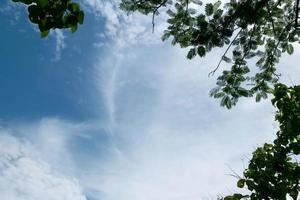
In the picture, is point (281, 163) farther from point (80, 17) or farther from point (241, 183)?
point (80, 17)

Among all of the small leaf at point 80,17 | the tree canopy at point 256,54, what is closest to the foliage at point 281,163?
the tree canopy at point 256,54

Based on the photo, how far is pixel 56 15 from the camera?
129 inches

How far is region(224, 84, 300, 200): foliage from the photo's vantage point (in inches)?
280

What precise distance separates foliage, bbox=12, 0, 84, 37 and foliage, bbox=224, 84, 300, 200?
508 centimetres

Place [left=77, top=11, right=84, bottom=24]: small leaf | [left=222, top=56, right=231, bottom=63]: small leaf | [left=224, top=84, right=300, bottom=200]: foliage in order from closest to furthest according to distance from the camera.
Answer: [left=77, top=11, right=84, bottom=24]: small leaf → [left=224, top=84, right=300, bottom=200]: foliage → [left=222, top=56, right=231, bottom=63]: small leaf

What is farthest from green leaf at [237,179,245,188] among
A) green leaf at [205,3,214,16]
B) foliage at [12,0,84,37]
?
foliage at [12,0,84,37]

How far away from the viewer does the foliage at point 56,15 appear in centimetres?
308

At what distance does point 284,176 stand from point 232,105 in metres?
2.32

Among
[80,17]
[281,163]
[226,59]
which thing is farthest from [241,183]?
[80,17]

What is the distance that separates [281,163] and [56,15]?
19.4ft

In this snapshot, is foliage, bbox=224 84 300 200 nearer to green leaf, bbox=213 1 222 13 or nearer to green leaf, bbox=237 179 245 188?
green leaf, bbox=237 179 245 188

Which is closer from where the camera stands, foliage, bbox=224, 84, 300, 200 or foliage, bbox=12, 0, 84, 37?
foliage, bbox=12, 0, 84, 37

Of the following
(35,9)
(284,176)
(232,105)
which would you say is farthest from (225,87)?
(35,9)

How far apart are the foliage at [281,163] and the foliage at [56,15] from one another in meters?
5.08
